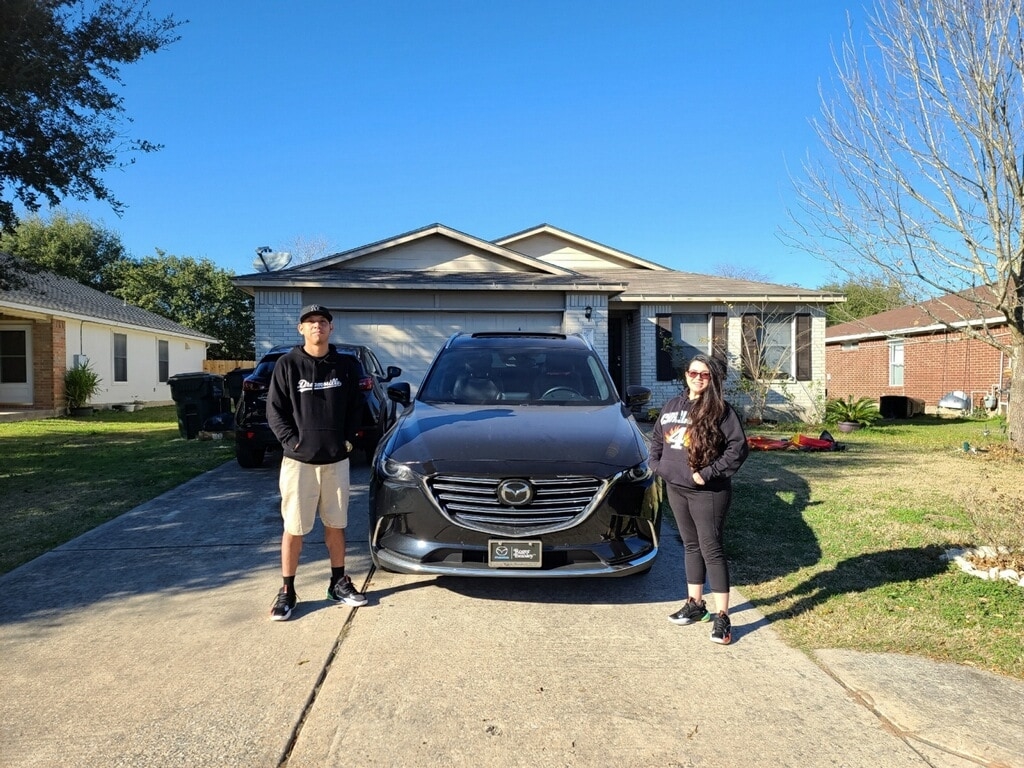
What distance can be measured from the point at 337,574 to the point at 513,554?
1199mm

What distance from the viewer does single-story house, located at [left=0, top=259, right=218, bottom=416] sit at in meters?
17.9

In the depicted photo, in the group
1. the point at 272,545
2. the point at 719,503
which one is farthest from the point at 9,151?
the point at 719,503

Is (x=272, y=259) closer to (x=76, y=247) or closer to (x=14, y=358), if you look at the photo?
(x=14, y=358)

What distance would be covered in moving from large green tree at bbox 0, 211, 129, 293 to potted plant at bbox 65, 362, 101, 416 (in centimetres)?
2135

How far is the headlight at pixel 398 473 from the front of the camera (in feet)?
13.0

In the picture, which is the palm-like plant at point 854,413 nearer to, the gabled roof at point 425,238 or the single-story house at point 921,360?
the single-story house at point 921,360

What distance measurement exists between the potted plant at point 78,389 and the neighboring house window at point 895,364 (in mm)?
24302

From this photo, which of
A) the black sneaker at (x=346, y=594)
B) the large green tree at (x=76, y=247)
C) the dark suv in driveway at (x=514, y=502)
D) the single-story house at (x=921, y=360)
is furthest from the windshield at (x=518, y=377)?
the large green tree at (x=76, y=247)

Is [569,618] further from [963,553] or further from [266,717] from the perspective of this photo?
[963,553]

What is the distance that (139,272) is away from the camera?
113 feet

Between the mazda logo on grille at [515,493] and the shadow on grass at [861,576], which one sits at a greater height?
the mazda logo on grille at [515,493]

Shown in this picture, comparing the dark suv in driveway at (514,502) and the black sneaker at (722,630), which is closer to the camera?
the black sneaker at (722,630)

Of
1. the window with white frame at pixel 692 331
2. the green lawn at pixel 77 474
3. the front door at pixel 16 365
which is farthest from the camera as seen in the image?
the front door at pixel 16 365

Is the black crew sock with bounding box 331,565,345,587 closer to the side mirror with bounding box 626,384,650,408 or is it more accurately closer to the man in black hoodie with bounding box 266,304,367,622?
the man in black hoodie with bounding box 266,304,367,622
